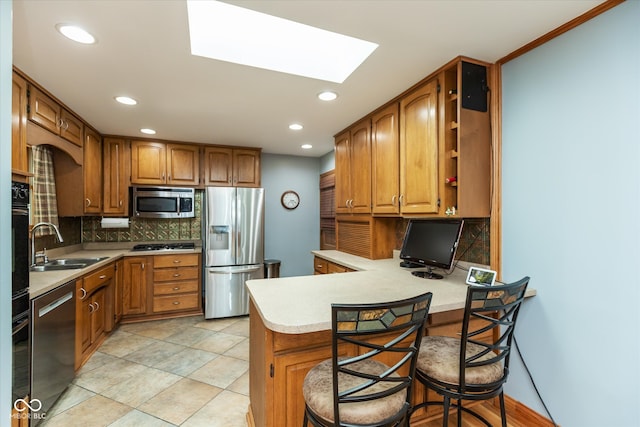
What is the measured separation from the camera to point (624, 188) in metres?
1.39

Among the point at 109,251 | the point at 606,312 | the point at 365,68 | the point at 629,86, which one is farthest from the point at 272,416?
the point at 109,251

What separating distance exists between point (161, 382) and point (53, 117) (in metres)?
2.50

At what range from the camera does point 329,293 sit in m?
1.64

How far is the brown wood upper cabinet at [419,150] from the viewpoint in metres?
2.10

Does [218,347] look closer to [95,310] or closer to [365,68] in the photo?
[95,310]

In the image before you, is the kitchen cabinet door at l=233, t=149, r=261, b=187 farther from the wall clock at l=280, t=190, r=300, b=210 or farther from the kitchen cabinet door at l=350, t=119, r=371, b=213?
the kitchen cabinet door at l=350, t=119, r=371, b=213

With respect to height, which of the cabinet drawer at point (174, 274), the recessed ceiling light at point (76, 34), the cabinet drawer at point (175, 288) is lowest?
the cabinet drawer at point (175, 288)

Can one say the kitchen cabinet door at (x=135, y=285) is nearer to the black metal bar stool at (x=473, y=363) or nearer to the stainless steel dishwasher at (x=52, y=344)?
the stainless steel dishwasher at (x=52, y=344)

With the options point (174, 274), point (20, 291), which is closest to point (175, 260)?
point (174, 274)

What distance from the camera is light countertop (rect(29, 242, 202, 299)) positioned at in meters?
1.85

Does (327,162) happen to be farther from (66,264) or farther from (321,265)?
(66,264)

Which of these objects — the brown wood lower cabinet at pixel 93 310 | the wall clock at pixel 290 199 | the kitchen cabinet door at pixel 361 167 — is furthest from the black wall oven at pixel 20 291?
the wall clock at pixel 290 199

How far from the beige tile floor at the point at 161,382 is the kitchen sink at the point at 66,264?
0.89m

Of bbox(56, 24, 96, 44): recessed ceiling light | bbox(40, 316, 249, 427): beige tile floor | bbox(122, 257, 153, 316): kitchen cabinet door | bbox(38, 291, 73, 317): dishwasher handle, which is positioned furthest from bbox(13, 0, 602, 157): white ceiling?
bbox(40, 316, 249, 427): beige tile floor
